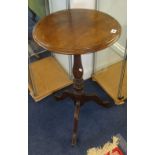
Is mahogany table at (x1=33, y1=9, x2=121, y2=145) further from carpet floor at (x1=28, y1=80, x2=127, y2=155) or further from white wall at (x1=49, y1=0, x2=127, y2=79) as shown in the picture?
white wall at (x1=49, y1=0, x2=127, y2=79)

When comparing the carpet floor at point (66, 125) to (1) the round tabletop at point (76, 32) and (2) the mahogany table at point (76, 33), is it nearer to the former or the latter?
(2) the mahogany table at point (76, 33)

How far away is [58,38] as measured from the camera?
4.13ft

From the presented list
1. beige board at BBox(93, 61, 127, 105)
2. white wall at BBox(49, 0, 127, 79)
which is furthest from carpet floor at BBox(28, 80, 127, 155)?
white wall at BBox(49, 0, 127, 79)

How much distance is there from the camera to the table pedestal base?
1527 mm

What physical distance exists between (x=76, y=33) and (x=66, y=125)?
70 cm

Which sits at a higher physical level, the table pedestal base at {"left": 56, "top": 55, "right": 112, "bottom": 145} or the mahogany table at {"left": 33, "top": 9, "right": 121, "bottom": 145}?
the mahogany table at {"left": 33, "top": 9, "right": 121, "bottom": 145}

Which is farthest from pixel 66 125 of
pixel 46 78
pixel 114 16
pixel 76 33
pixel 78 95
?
pixel 114 16

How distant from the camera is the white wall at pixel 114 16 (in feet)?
5.45

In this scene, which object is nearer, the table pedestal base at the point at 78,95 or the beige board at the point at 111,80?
the table pedestal base at the point at 78,95

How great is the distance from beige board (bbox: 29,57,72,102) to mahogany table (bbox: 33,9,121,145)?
0.39 metres

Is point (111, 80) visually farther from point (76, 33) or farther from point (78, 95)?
point (76, 33)

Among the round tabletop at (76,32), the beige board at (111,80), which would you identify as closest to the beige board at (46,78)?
the beige board at (111,80)

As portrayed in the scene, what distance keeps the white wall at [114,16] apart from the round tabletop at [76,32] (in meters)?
0.20
